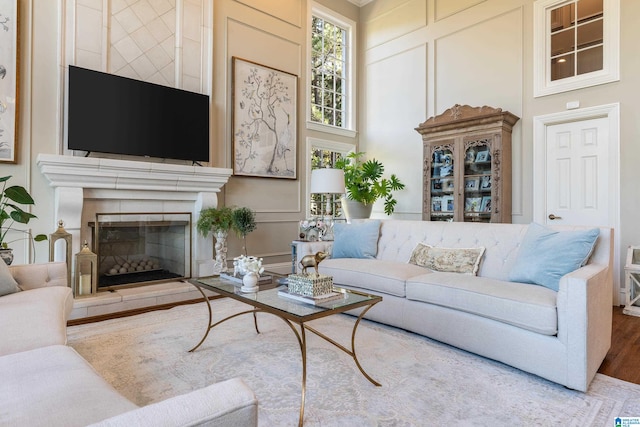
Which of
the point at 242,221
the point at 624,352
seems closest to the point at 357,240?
the point at 242,221

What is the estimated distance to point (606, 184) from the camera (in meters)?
3.80

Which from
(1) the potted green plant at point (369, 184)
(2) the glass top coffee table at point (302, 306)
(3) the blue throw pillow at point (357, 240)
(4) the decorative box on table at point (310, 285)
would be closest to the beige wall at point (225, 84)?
(1) the potted green plant at point (369, 184)

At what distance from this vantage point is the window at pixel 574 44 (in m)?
3.78

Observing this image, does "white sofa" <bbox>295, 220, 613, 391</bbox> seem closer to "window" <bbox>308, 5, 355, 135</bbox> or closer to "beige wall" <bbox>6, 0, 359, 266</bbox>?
"beige wall" <bbox>6, 0, 359, 266</bbox>

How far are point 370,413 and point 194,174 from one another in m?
3.17

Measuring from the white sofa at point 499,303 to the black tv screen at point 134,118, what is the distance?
215 cm

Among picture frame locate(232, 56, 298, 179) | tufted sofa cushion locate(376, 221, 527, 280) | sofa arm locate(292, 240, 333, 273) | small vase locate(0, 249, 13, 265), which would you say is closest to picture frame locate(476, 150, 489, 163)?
tufted sofa cushion locate(376, 221, 527, 280)

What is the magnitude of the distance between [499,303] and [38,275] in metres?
2.88

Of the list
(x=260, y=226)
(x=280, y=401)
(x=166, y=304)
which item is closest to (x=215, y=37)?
(x=260, y=226)

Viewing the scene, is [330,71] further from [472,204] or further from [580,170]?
[580,170]

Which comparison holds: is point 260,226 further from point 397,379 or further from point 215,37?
point 397,379

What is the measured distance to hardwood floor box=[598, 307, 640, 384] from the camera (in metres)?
2.16

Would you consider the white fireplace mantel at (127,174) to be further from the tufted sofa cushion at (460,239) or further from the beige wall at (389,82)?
the tufted sofa cushion at (460,239)

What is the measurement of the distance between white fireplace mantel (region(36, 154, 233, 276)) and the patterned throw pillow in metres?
2.41
